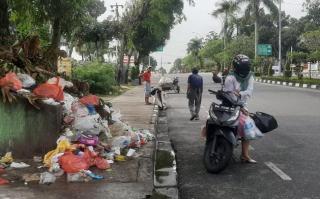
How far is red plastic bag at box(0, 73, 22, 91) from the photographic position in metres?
8.08

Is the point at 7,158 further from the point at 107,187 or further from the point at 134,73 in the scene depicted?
the point at 134,73

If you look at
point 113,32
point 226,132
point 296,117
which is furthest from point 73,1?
point 113,32

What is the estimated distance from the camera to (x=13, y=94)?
8.01 m

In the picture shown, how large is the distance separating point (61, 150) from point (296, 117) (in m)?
9.50

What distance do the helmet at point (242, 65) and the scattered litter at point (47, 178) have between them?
10.3ft

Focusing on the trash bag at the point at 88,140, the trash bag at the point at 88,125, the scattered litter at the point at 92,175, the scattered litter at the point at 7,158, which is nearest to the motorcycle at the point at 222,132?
the scattered litter at the point at 92,175

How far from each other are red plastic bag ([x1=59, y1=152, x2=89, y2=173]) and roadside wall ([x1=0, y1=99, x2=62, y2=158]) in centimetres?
81

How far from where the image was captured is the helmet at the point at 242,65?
26.9 feet

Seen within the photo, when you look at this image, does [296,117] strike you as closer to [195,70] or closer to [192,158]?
[195,70]

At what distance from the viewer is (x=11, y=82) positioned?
26.8 ft

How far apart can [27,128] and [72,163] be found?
1.22 m

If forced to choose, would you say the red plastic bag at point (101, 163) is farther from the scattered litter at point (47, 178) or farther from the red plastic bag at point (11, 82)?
the red plastic bag at point (11, 82)

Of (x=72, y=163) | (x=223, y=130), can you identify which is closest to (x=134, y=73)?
(x=223, y=130)

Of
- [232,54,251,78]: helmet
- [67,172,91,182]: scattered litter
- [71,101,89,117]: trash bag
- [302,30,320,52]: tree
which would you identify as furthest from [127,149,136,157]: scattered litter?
[302,30,320,52]: tree
